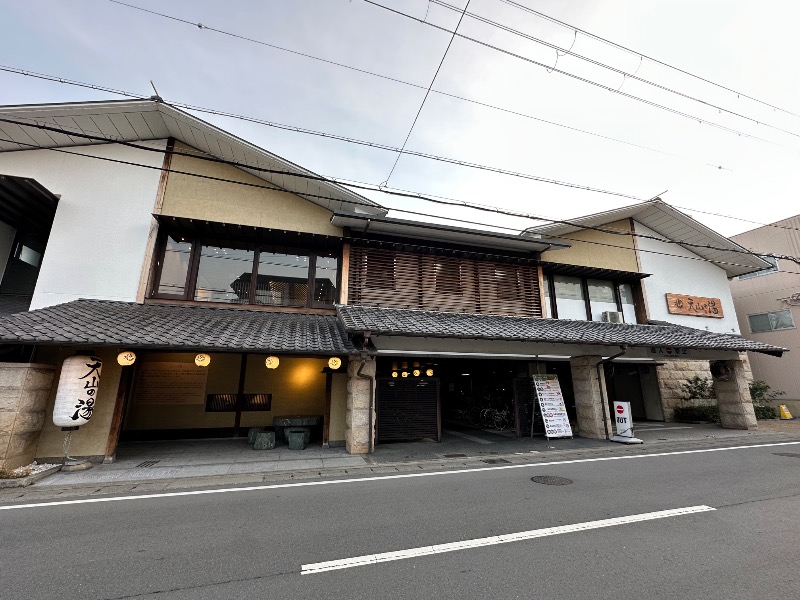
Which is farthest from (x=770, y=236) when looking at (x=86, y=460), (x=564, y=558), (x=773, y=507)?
(x=86, y=460)

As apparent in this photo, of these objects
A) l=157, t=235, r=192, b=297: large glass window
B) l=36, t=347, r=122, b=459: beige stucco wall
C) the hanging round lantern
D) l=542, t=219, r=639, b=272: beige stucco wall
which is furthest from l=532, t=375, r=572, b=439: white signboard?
l=36, t=347, r=122, b=459: beige stucco wall

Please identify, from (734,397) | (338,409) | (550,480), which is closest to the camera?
(550,480)

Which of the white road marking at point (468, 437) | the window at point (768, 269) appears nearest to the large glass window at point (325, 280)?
the white road marking at point (468, 437)

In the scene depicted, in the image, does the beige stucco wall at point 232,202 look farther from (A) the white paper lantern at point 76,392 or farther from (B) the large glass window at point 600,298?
(B) the large glass window at point 600,298

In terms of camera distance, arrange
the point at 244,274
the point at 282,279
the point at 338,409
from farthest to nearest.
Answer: the point at 282,279 < the point at 244,274 < the point at 338,409

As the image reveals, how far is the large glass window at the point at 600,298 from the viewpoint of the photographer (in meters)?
15.9

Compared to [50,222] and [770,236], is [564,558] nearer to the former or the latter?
[50,222]

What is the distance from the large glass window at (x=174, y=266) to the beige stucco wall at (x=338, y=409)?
5814mm

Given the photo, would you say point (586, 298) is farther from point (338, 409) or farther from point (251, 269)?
point (251, 269)

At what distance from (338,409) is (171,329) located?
5308 millimetres

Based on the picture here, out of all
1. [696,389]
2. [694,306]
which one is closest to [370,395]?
[696,389]

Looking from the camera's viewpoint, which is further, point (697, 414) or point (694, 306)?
point (694, 306)

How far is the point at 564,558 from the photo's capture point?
3828mm

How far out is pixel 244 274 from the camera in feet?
39.1
